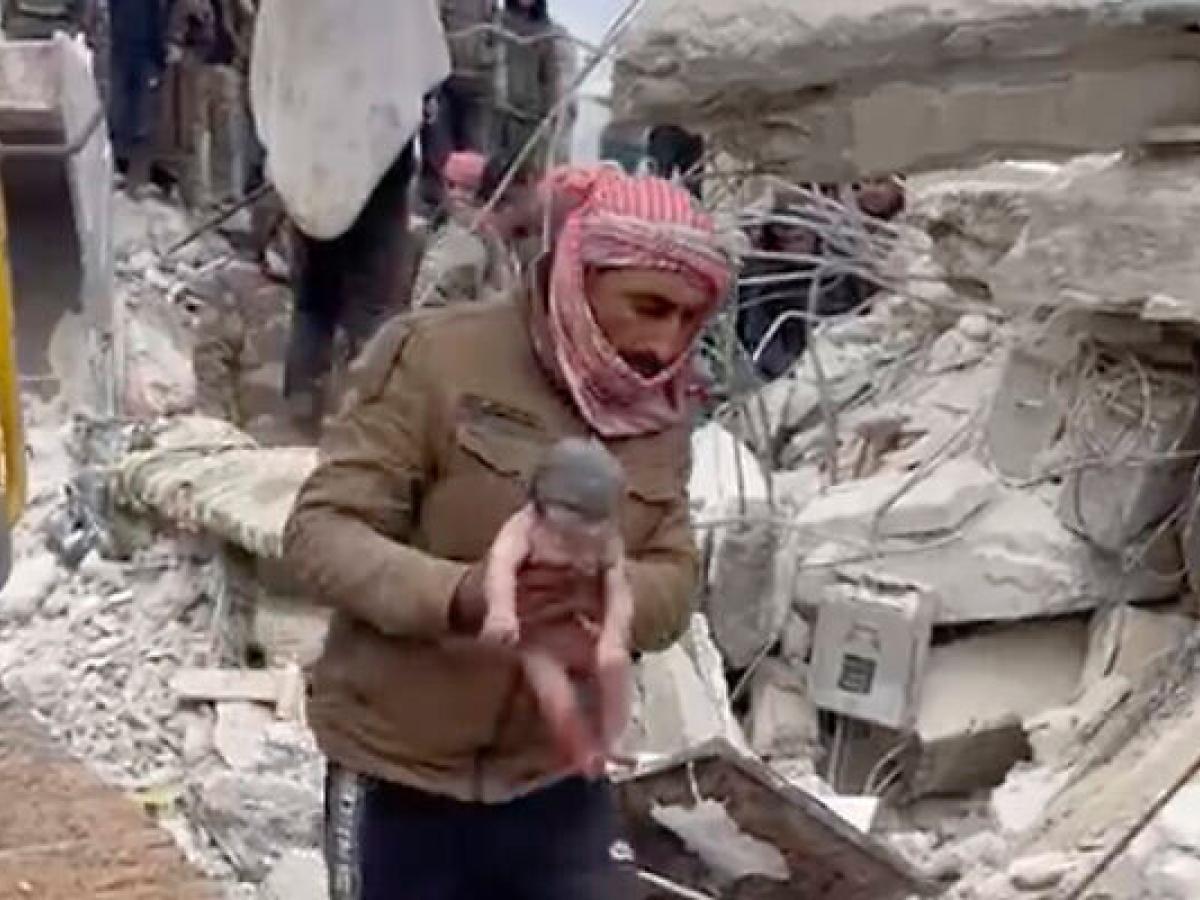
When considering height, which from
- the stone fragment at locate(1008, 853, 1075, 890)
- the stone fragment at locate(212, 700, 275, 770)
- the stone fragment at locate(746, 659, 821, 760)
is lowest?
the stone fragment at locate(746, 659, 821, 760)

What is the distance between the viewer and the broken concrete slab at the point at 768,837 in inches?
181

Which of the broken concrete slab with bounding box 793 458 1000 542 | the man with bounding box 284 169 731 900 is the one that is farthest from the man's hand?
the broken concrete slab with bounding box 793 458 1000 542

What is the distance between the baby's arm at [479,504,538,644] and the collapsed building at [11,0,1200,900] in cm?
189

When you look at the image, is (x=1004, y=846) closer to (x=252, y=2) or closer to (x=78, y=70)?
(x=78, y=70)

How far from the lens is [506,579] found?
8.28ft

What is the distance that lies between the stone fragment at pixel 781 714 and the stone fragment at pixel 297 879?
2150 mm

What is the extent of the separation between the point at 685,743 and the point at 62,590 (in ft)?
4.23

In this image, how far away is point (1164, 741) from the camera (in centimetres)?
557

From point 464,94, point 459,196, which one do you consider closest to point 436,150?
point 464,94

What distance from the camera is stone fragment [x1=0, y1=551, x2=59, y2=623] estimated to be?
571 centimetres

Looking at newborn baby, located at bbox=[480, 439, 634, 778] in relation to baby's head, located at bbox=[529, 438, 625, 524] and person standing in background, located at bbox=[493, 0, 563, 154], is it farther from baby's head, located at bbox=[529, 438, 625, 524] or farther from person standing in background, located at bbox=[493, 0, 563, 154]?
person standing in background, located at bbox=[493, 0, 563, 154]

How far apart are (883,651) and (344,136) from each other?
1690 millimetres

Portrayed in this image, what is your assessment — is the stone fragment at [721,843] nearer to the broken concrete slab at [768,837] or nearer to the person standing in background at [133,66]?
the broken concrete slab at [768,837]

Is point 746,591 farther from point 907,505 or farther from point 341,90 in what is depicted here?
point 341,90
